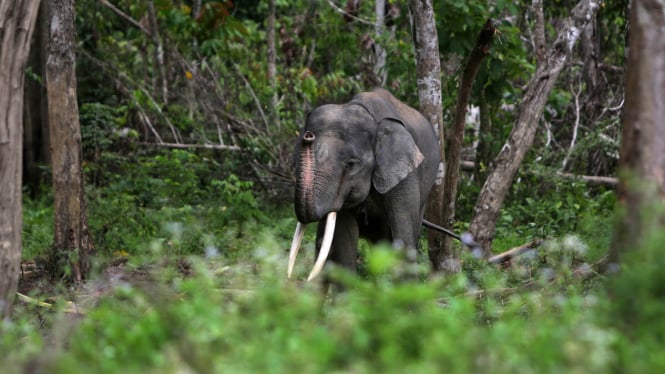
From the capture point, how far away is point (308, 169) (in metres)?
8.45

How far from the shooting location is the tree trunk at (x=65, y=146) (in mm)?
9648

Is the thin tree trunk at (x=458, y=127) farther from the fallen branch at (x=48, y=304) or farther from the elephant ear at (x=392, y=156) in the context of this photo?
the fallen branch at (x=48, y=304)

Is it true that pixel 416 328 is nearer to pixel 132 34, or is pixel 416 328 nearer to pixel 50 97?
pixel 50 97

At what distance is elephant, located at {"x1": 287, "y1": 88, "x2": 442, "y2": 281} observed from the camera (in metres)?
8.48

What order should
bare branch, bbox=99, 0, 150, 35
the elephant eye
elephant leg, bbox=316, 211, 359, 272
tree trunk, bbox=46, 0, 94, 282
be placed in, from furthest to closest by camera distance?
bare branch, bbox=99, 0, 150, 35 < tree trunk, bbox=46, 0, 94, 282 < elephant leg, bbox=316, 211, 359, 272 < the elephant eye

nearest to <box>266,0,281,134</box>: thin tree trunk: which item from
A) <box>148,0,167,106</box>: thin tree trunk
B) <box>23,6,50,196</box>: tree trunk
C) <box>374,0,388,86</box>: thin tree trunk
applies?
<box>374,0,388,86</box>: thin tree trunk

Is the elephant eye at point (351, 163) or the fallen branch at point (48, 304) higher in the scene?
the elephant eye at point (351, 163)

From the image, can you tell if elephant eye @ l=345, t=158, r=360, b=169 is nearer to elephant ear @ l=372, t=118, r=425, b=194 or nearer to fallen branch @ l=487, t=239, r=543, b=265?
elephant ear @ l=372, t=118, r=425, b=194

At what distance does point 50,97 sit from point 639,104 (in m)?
5.64

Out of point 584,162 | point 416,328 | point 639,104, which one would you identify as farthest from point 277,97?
point 416,328

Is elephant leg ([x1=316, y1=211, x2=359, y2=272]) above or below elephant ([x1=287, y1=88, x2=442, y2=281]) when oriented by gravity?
below

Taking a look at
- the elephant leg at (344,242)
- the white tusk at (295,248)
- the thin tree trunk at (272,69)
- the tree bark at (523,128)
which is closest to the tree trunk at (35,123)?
the thin tree trunk at (272,69)

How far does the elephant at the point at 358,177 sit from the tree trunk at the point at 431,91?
678mm

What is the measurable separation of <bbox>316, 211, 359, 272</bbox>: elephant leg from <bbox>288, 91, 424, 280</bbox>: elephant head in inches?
8.0
